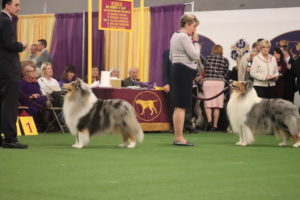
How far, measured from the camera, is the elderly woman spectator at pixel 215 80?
10938 millimetres

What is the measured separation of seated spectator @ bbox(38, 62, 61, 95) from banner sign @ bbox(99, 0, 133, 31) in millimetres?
1246

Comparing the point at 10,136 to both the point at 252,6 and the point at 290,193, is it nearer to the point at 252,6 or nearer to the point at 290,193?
the point at 290,193

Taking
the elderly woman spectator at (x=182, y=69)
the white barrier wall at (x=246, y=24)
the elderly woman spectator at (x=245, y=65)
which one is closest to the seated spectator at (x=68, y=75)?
the white barrier wall at (x=246, y=24)

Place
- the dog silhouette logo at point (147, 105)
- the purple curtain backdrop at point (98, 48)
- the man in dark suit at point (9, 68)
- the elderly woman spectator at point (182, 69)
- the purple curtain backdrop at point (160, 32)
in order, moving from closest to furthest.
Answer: the man in dark suit at point (9, 68)
the elderly woman spectator at point (182, 69)
the dog silhouette logo at point (147, 105)
the purple curtain backdrop at point (160, 32)
the purple curtain backdrop at point (98, 48)

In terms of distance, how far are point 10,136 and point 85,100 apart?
0.99m

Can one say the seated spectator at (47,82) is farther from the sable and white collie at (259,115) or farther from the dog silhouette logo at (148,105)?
the sable and white collie at (259,115)

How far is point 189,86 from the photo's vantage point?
23.8 ft

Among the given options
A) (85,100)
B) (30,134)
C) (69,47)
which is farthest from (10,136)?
(69,47)

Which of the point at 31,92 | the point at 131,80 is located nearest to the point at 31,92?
the point at 31,92

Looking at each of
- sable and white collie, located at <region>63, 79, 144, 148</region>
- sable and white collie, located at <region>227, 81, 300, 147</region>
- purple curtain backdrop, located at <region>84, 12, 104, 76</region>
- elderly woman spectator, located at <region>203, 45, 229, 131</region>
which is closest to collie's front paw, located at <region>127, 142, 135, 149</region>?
sable and white collie, located at <region>63, 79, 144, 148</region>

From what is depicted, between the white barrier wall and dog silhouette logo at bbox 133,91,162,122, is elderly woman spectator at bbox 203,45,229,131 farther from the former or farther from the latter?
the white barrier wall

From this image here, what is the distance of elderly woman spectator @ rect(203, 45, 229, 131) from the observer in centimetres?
1094

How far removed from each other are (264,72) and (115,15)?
2949mm

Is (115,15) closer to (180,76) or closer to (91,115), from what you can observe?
(180,76)
